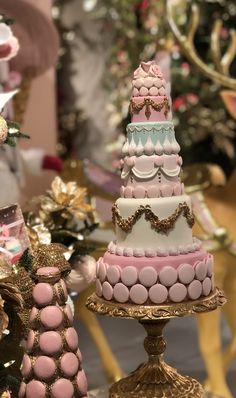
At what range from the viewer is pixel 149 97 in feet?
3.80

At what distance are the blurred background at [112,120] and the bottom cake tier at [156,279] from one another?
1.08ft

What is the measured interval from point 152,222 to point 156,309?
14 centimetres

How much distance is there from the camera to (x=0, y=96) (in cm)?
126

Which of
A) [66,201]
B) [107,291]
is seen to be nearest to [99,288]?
[107,291]

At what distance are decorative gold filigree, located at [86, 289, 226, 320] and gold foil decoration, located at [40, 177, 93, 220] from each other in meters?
0.38

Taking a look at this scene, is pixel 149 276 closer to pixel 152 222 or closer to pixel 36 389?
pixel 152 222

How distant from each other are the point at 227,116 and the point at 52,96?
1.67m

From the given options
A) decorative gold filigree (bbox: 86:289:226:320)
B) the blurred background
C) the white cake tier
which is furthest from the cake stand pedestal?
the blurred background

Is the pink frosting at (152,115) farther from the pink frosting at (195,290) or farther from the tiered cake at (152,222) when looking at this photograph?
the pink frosting at (195,290)

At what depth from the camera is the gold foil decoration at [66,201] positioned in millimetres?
1493

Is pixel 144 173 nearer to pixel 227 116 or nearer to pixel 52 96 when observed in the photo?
pixel 52 96

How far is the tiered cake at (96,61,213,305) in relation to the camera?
1.12m

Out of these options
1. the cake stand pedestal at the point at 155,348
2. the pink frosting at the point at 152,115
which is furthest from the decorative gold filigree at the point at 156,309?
the pink frosting at the point at 152,115

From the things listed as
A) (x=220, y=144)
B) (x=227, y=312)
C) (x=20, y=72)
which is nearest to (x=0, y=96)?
(x=20, y=72)
